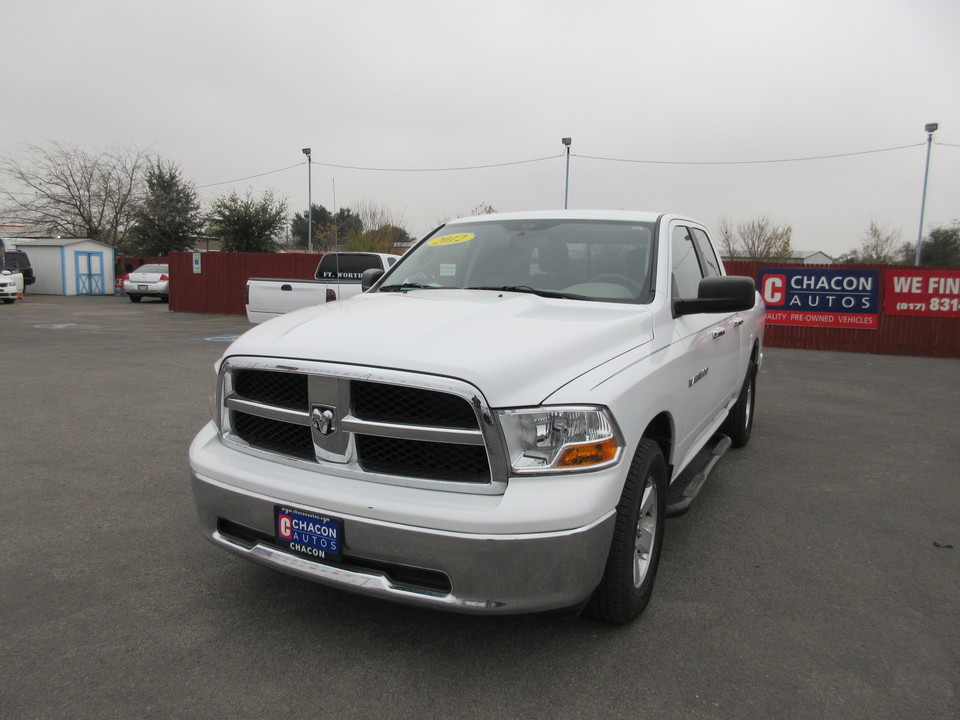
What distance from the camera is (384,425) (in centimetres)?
245

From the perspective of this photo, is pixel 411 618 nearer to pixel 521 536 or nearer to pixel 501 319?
pixel 521 536

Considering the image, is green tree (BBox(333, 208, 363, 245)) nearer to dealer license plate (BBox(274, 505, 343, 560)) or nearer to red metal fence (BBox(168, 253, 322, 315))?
red metal fence (BBox(168, 253, 322, 315))

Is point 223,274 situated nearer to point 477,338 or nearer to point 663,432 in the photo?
point 663,432

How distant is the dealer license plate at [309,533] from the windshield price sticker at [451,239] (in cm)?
217

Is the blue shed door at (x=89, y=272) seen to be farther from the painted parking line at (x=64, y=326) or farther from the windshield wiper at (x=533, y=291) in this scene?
the windshield wiper at (x=533, y=291)

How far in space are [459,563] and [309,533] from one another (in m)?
0.60

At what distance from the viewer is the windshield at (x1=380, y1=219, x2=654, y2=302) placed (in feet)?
11.8

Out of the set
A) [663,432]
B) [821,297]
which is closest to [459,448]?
[663,432]

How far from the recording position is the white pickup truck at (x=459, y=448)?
2340 mm

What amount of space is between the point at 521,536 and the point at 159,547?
239 centimetres

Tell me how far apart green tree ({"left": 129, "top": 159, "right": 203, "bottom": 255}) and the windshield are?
1585 inches

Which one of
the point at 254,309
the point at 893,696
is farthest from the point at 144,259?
the point at 893,696

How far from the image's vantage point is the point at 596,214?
412 cm

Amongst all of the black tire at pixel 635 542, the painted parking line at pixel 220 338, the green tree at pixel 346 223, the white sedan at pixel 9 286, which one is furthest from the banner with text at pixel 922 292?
the green tree at pixel 346 223
